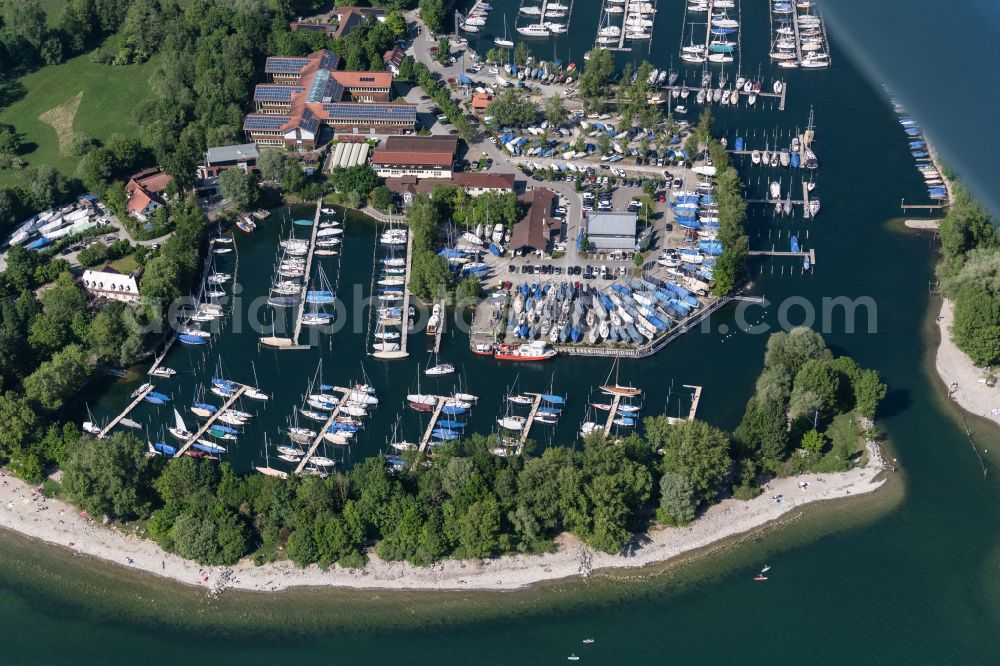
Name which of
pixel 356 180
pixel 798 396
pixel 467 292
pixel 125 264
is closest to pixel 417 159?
pixel 356 180

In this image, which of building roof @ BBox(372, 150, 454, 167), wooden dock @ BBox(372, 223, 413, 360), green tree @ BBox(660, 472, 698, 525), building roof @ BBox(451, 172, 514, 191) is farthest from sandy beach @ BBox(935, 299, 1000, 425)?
building roof @ BBox(372, 150, 454, 167)

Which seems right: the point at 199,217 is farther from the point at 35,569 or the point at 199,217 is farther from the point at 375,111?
the point at 35,569

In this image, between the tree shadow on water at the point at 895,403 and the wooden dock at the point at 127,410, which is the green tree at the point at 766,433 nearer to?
the tree shadow on water at the point at 895,403

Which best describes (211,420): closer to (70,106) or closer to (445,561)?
(445,561)

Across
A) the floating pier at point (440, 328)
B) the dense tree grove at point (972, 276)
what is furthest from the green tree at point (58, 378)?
the dense tree grove at point (972, 276)

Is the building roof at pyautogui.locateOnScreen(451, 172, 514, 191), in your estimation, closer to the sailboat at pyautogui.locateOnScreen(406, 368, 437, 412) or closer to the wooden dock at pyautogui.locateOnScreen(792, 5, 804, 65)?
the sailboat at pyautogui.locateOnScreen(406, 368, 437, 412)
